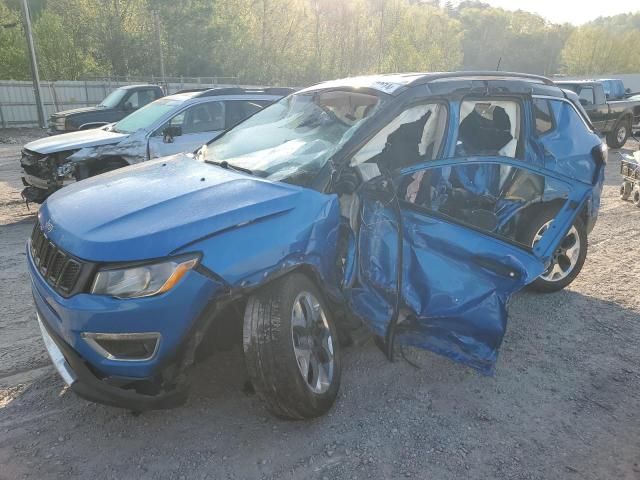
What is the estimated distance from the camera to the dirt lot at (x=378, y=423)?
8.07 feet

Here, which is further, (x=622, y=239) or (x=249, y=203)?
(x=622, y=239)

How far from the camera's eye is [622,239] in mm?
6117

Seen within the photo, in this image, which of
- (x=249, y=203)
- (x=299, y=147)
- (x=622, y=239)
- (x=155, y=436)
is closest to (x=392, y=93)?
(x=299, y=147)

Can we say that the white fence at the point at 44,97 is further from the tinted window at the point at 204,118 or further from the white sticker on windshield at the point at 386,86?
the white sticker on windshield at the point at 386,86

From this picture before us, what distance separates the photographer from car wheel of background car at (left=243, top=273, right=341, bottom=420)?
2.44 metres

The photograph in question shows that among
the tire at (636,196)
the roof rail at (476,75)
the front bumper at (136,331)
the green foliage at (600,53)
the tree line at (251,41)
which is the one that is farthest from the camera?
the green foliage at (600,53)

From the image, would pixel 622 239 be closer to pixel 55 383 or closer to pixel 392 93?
pixel 392 93

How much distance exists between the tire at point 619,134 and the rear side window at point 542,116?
13.0 metres

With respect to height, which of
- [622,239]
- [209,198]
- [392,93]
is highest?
[392,93]

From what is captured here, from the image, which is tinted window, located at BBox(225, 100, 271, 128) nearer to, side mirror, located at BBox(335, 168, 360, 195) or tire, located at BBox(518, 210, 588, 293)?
tire, located at BBox(518, 210, 588, 293)

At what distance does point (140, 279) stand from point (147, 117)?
6.09 meters

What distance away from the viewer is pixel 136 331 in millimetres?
2236

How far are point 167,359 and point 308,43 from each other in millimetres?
55237

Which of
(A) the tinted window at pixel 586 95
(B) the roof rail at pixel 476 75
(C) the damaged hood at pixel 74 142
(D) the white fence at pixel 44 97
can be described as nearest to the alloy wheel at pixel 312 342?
(B) the roof rail at pixel 476 75
